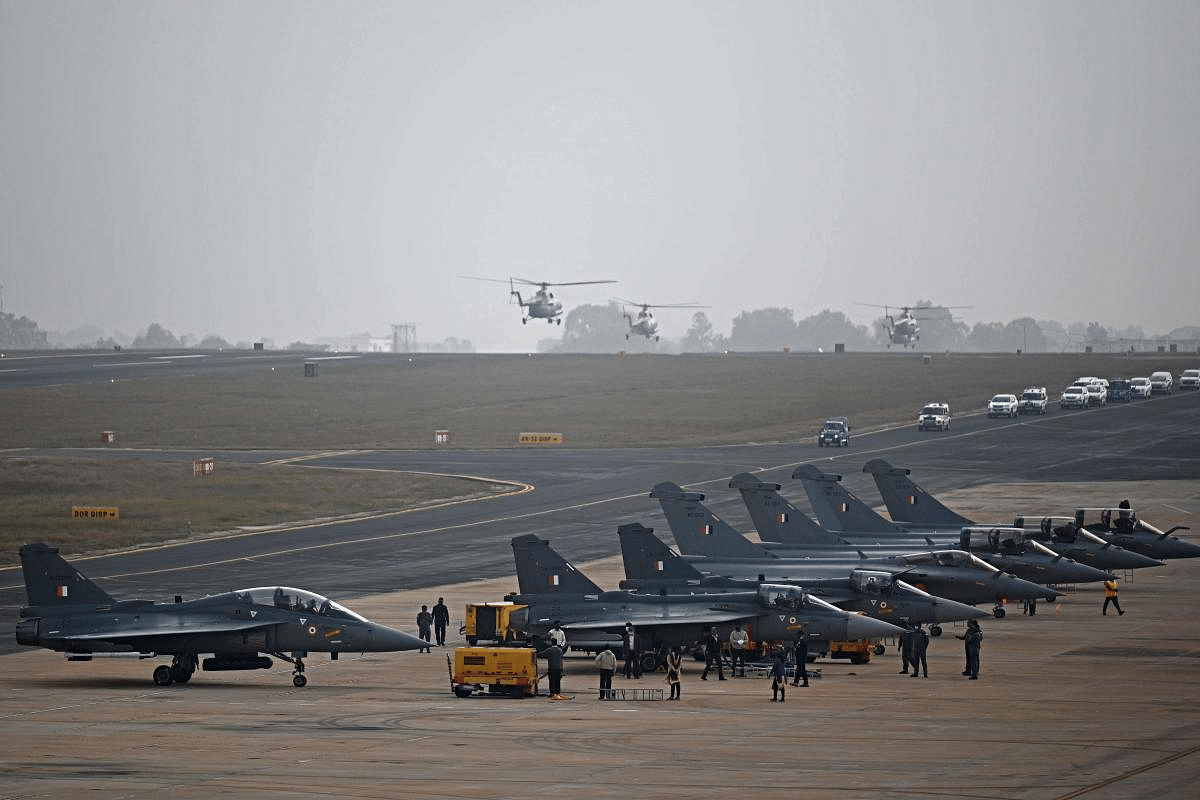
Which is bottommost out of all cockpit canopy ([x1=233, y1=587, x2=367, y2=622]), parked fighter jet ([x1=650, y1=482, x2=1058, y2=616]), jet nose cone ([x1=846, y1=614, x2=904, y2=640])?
jet nose cone ([x1=846, y1=614, x2=904, y2=640])

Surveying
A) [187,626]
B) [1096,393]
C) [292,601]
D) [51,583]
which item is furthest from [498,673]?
[1096,393]

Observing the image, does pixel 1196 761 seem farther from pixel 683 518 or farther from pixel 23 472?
pixel 23 472

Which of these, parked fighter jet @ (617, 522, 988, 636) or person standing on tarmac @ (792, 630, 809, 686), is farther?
parked fighter jet @ (617, 522, 988, 636)

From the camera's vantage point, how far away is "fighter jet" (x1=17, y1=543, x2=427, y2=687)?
139 ft

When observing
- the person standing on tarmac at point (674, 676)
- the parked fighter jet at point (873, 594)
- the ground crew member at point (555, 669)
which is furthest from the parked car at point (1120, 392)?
the ground crew member at point (555, 669)

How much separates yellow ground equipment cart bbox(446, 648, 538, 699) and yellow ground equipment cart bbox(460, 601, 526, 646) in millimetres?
4347

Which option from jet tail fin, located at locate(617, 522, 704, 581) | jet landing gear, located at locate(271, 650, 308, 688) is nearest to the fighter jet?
jet landing gear, located at locate(271, 650, 308, 688)

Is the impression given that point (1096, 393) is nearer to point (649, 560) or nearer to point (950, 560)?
point (950, 560)

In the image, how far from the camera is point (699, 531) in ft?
179

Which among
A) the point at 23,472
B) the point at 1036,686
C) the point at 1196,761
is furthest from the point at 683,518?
the point at 23,472

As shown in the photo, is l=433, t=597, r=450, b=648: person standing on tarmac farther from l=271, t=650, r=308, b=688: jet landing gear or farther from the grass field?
the grass field

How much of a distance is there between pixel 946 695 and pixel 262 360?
16028 centimetres

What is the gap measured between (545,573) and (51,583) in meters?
12.6

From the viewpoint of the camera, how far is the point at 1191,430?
12125 centimetres
